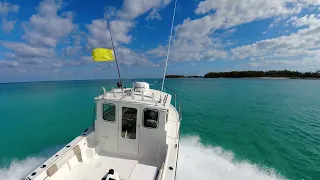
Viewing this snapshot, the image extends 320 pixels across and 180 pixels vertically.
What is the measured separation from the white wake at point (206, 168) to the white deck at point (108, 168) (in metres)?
2.06

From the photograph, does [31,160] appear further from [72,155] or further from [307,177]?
[307,177]

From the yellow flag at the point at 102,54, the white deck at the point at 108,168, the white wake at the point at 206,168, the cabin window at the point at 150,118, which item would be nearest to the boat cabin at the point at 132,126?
the cabin window at the point at 150,118

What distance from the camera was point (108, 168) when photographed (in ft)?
16.8

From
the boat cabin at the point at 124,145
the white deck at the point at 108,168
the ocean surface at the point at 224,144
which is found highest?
the boat cabin at the point at 124,145

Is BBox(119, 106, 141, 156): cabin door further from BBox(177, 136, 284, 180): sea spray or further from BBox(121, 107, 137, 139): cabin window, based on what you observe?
BBox(177, 136, 284, 180): sea spray

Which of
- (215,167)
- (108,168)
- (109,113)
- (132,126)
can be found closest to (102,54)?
(109,113)

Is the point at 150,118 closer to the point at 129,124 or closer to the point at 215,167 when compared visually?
the point at 129,124

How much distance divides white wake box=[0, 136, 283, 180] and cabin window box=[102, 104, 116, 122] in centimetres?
354

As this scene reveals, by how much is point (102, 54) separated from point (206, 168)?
21.3ft

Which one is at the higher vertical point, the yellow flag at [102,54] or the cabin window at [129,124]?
the yellow flag at [102,54]

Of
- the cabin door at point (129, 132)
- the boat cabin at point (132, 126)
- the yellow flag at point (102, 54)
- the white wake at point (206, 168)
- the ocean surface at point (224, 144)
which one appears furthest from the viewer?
the ocean surface at point (224, 144)

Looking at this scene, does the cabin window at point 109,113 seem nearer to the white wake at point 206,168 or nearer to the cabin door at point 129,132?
the cabin door at point 129,132

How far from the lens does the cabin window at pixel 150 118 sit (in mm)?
5338

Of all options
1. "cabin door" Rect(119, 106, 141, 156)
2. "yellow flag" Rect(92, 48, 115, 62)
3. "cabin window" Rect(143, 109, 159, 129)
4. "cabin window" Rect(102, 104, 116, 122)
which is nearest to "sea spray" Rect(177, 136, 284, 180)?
"cabin door" Rect(119, 106, 141, 156)
